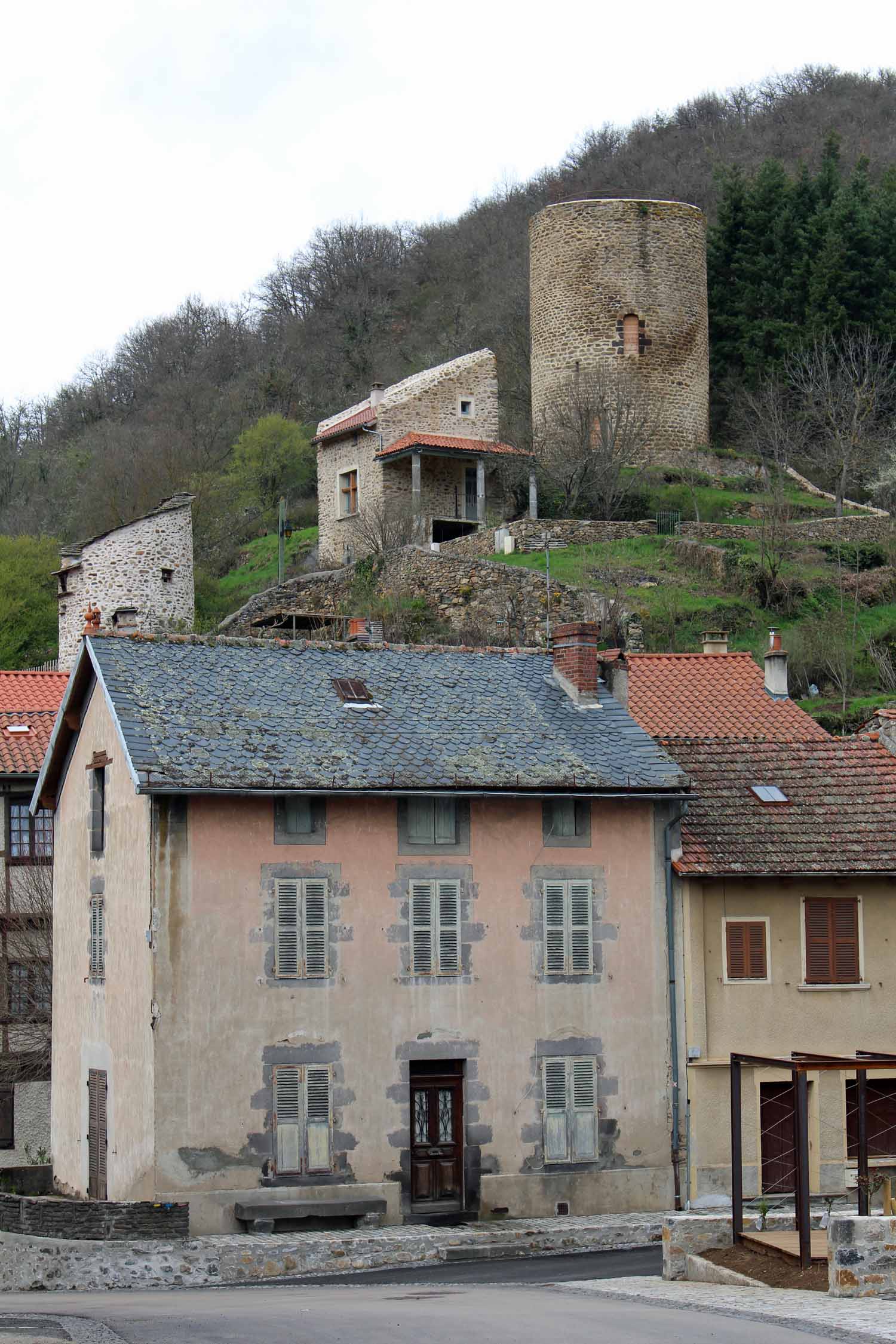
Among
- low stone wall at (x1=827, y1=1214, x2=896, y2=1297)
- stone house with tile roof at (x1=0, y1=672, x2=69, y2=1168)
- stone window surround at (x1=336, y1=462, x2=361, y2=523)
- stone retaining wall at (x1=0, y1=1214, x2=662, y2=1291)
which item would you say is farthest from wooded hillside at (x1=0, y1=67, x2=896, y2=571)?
low stone wall at (x1=827, y1=1214, x2=896, y2=1297)

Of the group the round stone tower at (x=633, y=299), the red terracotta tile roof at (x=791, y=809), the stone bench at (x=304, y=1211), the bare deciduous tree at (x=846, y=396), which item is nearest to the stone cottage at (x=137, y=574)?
the round stone tower at (x=633, y=299)

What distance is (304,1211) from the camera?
2127cm

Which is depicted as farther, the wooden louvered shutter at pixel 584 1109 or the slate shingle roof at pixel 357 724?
the wooden louvered shutter at pixel 584 1109

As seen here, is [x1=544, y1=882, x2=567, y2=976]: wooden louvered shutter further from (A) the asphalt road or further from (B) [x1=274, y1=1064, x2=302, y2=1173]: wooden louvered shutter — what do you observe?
(A) the asphalt road

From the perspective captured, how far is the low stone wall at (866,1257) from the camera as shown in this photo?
14.7 m

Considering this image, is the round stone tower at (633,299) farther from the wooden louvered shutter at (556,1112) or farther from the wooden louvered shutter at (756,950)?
the wooden louvered shutter at (556,1112)

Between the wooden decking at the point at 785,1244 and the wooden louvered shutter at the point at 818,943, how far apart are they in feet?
21.7

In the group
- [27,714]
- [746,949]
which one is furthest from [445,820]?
[27,714]

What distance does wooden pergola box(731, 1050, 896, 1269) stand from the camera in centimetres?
1608

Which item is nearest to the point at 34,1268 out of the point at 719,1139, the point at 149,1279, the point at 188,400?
the point at 149,1279

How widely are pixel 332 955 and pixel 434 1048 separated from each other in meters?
1.72

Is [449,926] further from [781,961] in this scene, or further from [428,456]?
[428,456]

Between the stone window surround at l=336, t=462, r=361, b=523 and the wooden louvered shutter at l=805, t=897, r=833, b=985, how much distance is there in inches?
1267

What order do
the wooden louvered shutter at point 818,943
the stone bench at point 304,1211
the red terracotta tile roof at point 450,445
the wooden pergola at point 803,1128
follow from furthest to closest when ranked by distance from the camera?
1. the red terracotta tile roof at point 450,445
2. the wooden louvered shutter at point 818,943
3. the stone bench at point 304,1211
4. the wooden pergola at point 803,1128
